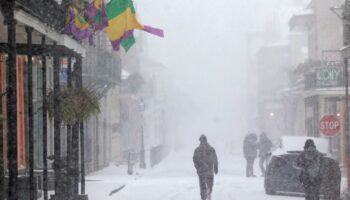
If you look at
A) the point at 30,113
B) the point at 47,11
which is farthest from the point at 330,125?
the point at 30,113

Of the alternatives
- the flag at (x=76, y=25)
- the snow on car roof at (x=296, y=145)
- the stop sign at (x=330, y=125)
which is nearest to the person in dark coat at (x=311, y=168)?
the snow on car roof at (x=296, y=145)

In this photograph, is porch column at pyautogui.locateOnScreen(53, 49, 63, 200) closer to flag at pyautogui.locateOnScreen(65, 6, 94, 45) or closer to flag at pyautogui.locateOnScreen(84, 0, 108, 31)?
flag at pyautogui.locateOnScreen(65, 6, 94, 45)

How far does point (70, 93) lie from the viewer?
13.8 m

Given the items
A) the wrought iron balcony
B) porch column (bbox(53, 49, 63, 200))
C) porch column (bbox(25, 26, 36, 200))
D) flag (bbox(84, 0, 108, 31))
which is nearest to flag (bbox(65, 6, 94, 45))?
flag (bbox(84, 0, 108, 31))

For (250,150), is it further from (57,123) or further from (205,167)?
(57,123)

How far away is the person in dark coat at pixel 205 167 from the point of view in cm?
1761

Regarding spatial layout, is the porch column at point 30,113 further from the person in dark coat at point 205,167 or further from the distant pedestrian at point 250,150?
the distant pedestrian at point 250,150

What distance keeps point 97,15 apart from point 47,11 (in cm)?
307

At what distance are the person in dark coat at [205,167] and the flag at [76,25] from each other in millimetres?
4174

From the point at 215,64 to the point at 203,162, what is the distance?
16326cm

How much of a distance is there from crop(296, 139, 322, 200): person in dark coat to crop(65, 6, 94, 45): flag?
4831mm

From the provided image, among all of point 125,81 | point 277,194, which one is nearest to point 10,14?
point 277,194

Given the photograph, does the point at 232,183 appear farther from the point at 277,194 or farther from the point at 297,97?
the point at 297,97

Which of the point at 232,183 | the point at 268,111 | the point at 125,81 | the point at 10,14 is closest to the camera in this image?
the point at 10,14
